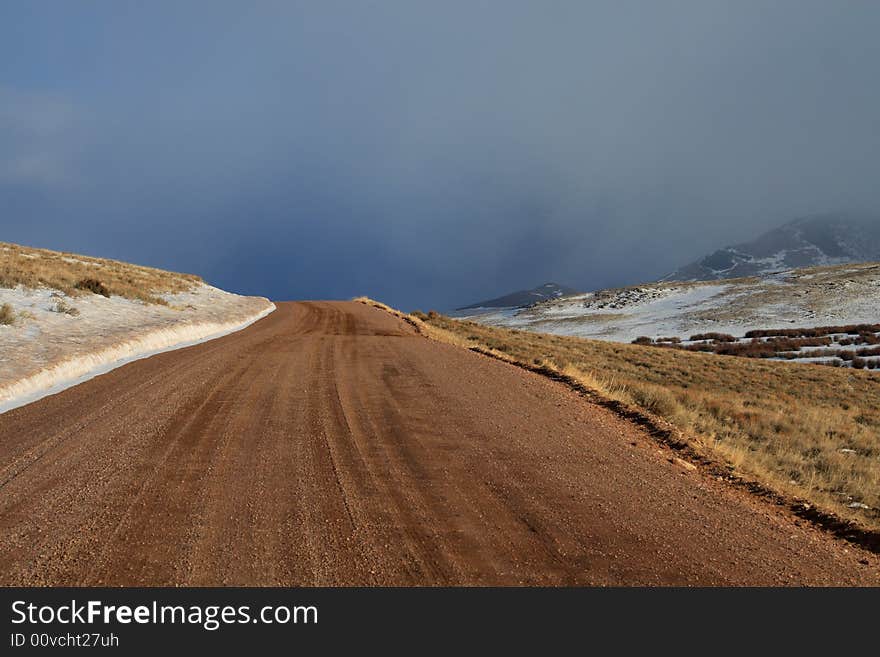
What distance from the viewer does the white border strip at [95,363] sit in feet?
27.4

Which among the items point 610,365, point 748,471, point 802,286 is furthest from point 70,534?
point 802,286

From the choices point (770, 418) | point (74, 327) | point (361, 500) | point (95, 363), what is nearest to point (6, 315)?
point (74, 327)

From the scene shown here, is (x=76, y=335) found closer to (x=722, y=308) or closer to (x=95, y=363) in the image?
(x=95, y=363)

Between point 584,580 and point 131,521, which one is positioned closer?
point 584,580

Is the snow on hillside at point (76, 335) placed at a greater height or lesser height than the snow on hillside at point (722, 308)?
greater

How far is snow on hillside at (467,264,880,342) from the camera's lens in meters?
51.7

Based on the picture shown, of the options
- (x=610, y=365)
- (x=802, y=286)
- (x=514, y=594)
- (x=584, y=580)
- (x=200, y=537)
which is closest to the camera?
(x=514, y=594)

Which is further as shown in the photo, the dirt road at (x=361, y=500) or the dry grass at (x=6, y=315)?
the dry grass at (x=6, y=315)

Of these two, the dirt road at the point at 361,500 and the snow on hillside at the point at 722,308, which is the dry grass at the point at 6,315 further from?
the snow on hillside at the point at 722,308

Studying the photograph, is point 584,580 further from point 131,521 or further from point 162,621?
point 131,521

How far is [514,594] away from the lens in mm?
3305

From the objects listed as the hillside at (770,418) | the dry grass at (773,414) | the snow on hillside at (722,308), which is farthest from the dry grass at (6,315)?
the snow on hillside at (722,308)

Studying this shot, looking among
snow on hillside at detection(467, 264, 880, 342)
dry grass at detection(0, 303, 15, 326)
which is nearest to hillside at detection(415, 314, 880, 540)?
dry grass at detection(0, 303, 15, 326)

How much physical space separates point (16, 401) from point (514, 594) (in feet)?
30.5
